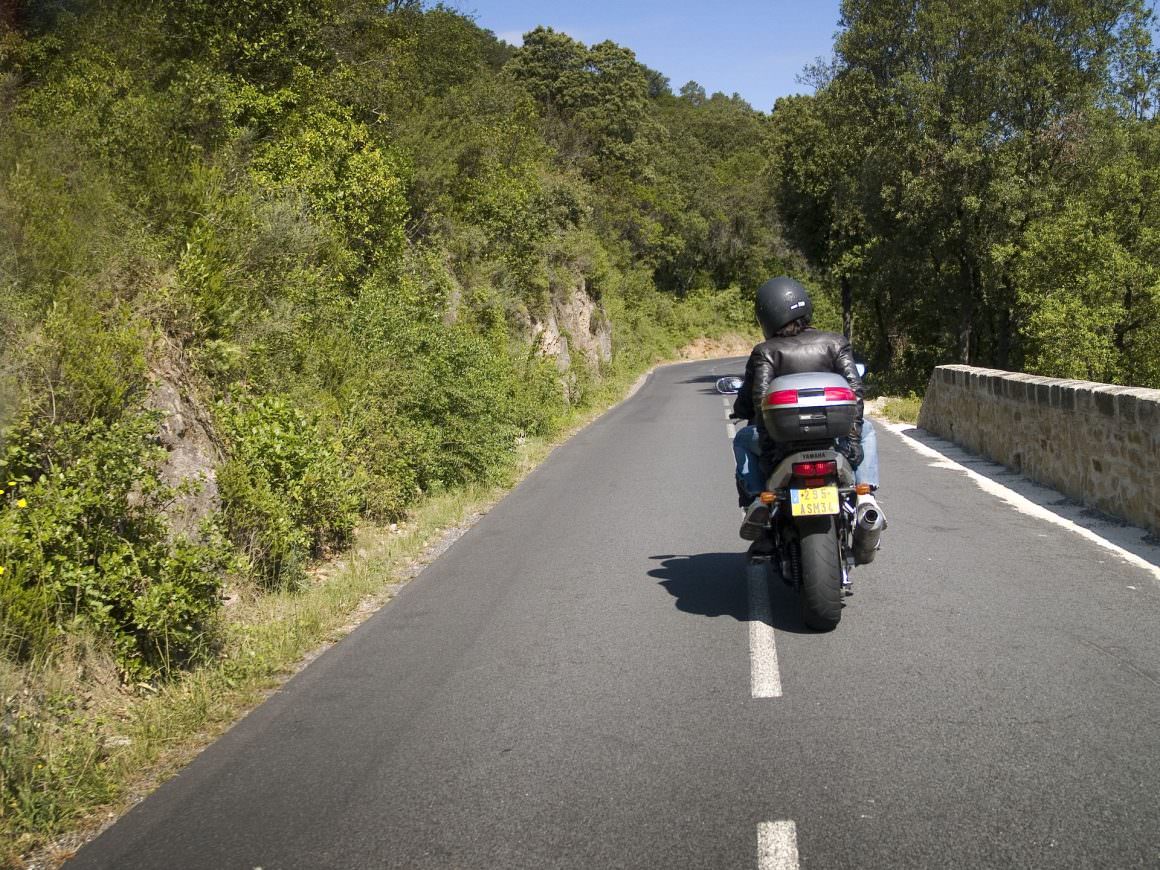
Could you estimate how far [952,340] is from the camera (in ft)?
111

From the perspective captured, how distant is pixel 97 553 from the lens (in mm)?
5992

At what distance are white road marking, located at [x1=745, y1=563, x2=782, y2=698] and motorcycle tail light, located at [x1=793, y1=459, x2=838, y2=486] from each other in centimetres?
99

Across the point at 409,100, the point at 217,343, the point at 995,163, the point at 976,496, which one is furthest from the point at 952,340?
the point at 217,343

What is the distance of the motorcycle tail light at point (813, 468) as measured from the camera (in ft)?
20.9

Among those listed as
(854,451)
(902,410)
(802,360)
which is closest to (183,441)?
(802,360)

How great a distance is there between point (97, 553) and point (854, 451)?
181 inches

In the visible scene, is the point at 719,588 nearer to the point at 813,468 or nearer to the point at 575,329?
the point at 813,468

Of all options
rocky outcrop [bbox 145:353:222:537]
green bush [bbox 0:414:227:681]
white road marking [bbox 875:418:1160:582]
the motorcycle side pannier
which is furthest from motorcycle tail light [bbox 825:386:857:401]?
rocky outcrop [bbox 145:353:222:537]

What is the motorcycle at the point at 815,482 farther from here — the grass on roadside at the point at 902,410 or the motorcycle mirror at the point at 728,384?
the grass on roadside at the point at 902,410

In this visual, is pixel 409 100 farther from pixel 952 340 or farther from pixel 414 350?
pixel 952 340

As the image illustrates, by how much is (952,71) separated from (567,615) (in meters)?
24.4

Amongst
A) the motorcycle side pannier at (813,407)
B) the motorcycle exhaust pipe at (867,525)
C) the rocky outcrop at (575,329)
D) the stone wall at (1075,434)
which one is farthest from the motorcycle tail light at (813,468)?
the rocky outcrop at (575,329)

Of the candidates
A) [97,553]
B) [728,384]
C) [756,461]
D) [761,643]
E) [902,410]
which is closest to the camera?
[97,553]

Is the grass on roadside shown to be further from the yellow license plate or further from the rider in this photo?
the yellow license plate
